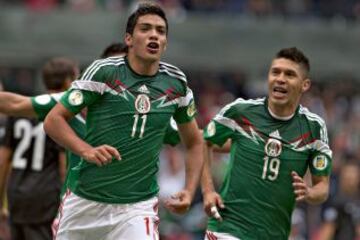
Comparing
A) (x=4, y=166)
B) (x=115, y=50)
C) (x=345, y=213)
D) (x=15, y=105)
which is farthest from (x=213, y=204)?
(x=345, y=213)

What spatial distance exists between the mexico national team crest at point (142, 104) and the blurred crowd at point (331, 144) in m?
3.62

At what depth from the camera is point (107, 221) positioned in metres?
9.02

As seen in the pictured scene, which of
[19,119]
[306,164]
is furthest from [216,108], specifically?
[306,164]

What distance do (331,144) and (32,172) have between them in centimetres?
849

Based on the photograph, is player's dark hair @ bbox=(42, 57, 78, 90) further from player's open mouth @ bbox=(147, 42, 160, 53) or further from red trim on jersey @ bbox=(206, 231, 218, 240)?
red trim on jersey @ bbox=(206, 231, 218, 240)

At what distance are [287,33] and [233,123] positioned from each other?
1351cm

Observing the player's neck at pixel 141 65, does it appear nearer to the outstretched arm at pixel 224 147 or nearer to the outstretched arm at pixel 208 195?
the outstretched arm at pixel 208 195

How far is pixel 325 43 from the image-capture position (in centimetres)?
2302

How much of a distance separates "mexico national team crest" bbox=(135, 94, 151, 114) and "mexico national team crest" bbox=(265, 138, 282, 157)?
108 centimetres

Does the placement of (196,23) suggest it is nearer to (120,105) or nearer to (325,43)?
(325,43)

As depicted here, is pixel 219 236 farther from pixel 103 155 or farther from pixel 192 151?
pixel 103 155

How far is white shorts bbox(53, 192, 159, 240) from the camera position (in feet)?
29.6

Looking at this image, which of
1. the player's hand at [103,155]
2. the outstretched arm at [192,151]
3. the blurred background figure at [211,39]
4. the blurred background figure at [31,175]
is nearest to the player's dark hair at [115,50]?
the blurred background figure at [31,175]

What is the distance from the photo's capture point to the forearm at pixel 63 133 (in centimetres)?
867
